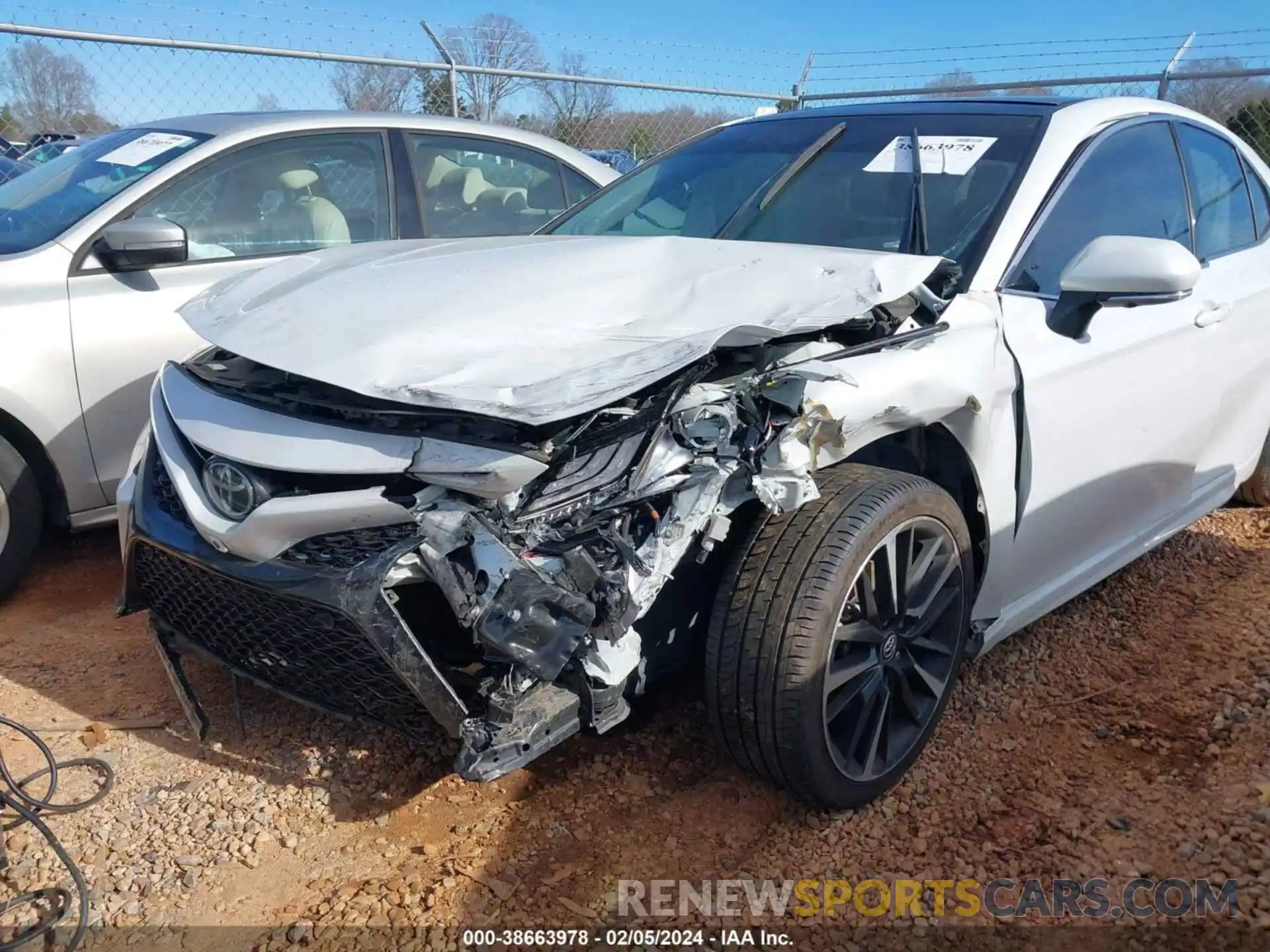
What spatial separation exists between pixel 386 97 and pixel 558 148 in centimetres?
326

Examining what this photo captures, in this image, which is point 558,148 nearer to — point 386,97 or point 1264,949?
point 386,97

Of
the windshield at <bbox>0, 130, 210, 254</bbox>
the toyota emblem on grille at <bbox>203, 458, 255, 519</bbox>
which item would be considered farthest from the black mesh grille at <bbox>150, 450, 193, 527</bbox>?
the windshield at <bbox>0, 130, 210, 254</bbox>

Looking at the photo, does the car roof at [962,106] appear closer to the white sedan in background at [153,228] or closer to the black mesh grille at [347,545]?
the white sedan in background at [153,228]

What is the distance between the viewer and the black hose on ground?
1.94 metres

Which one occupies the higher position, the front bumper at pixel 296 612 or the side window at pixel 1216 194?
the side window at pixel 1216 194

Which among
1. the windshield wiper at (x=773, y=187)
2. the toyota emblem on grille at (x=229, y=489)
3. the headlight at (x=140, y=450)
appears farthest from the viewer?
the windshield wiper at (x=773, y=187)


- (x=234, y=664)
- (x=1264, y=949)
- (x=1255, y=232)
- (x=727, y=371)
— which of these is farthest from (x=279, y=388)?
(x=1255, y=232)

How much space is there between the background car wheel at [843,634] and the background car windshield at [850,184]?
0.84 meters

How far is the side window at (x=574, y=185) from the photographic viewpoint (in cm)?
471

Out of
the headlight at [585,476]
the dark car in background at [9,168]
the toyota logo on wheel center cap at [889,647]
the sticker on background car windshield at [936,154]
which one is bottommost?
the dark car in background at [9,168]

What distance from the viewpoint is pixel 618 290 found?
90.2 inches

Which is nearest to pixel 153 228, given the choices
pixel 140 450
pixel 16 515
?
pixel 16 515

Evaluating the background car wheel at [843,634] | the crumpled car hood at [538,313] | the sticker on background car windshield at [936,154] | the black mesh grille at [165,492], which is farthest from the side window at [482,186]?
the background car wheel at [843,634]

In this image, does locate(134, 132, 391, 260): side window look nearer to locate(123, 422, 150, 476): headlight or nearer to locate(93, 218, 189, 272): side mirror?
locate(93, 218, 189, 272): side mirror
